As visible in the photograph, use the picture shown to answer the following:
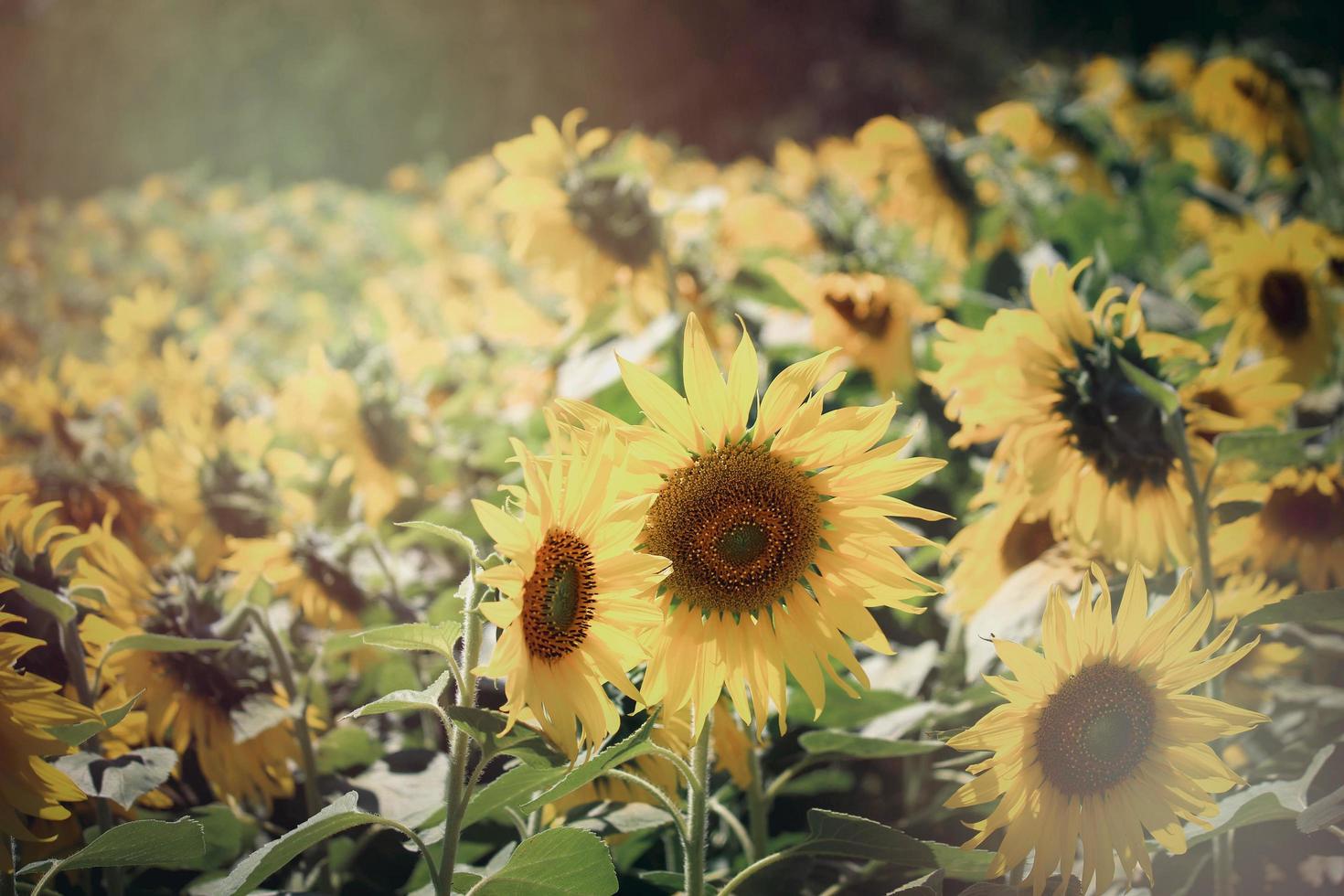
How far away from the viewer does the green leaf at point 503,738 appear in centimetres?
63

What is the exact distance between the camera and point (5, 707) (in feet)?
2.25

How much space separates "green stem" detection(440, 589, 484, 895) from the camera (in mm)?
665

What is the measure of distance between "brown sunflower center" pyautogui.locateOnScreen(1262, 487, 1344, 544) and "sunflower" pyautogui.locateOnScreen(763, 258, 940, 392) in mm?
564

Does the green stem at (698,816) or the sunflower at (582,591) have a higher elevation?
the sunflower at (582,591)

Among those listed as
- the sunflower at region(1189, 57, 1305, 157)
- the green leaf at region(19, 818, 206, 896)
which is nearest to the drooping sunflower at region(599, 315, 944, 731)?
the green leaf at region(19, 818, 206, 896)

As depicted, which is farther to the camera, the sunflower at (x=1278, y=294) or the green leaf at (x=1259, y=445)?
the sunflower at (x=1278, y=294)

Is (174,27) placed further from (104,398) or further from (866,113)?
(104,398)

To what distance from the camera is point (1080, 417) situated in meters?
0.88

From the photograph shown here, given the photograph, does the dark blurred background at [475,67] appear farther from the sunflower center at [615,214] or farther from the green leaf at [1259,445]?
the green leaf at [1259,445]

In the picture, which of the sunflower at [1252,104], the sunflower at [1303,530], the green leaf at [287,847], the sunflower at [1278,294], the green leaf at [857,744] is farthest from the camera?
the sunflower at [1252,104]

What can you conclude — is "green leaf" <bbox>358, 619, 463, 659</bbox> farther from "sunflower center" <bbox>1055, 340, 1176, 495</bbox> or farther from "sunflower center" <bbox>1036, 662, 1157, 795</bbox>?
"sunflower center" <bbox>1055, 340, 1176, 495</bbox>

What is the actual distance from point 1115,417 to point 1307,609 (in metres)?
0.21

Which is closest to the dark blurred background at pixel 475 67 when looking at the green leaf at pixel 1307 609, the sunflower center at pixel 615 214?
the sunflower center at pixel 615 214

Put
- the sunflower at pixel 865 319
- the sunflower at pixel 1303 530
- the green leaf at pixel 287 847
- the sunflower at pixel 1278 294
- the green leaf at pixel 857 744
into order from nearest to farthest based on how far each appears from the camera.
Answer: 1. the green leaf at pixel 287 847
2. the green leaf at pixel 857 744
3. the sunflower at pixel 1303 530
4. the sunflower at pixel 1278 294
5. the sunflower at pixel 865 319
